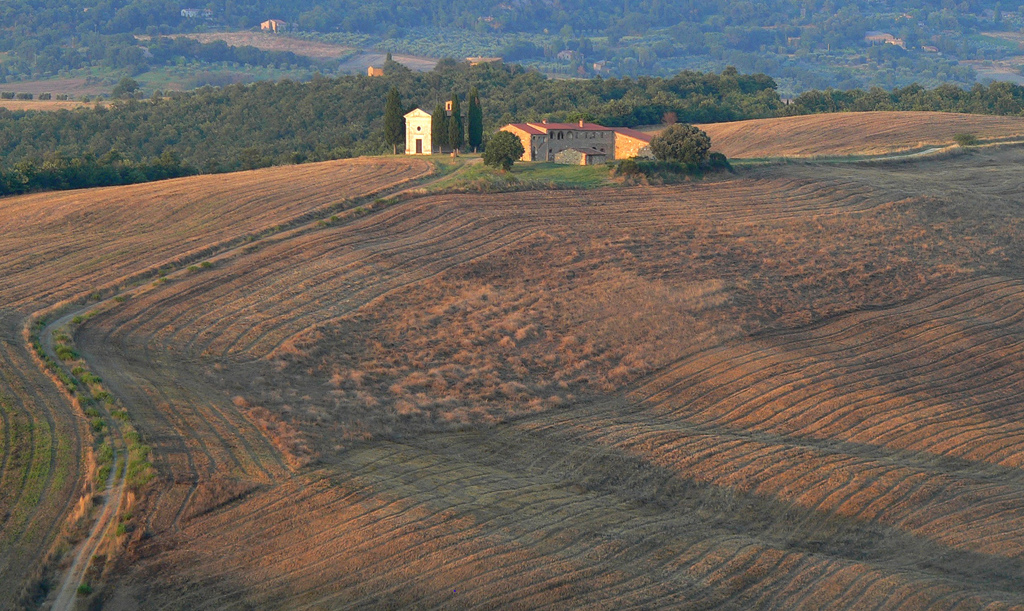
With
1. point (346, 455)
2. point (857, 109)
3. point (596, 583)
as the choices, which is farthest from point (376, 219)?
point (857, 109)

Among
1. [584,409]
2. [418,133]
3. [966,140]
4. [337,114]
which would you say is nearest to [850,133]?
[966,140]

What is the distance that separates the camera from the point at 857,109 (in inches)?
4973

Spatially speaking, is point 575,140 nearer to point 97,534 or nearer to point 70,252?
point 70,252

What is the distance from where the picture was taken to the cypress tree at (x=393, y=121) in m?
74.8

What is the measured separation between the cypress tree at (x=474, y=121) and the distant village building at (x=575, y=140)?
238 centimetres

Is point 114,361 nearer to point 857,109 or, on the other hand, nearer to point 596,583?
point 596,583

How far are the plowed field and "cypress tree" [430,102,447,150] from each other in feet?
51.4

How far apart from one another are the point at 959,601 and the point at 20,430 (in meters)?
22.7

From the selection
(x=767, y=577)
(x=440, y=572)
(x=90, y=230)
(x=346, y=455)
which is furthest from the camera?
(x=90, y=230)

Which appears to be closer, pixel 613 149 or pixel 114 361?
pixel 114 361

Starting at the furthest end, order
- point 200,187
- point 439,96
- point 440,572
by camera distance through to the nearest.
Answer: point 439,96, point 200,187, point 440,572

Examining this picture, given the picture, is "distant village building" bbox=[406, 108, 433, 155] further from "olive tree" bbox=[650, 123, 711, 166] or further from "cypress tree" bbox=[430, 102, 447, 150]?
"olive tree" bbox=[650, 123, 711, 166]

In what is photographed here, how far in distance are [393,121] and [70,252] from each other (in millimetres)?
32306

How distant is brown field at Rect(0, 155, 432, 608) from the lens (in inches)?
933
